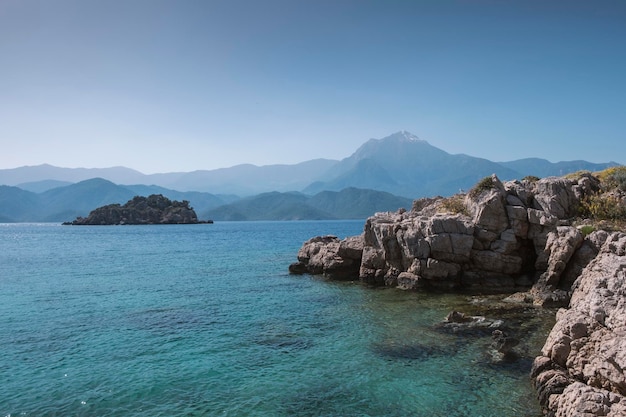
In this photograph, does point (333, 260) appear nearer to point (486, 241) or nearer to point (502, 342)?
point (486, 241)

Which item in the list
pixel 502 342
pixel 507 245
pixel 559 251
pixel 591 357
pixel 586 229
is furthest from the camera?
pixel 507 245

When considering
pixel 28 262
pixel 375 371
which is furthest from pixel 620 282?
pixel 28 262

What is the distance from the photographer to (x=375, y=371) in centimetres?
1962

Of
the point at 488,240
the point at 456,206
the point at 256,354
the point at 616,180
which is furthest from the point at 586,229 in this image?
the point at 256,354

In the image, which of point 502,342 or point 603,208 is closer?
point 502,342

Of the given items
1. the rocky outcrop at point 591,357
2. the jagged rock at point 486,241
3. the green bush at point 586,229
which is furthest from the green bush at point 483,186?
the rocky outcrop at point 591,357

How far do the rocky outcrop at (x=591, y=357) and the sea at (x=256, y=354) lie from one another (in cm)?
128

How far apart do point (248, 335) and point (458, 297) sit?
19.3 m

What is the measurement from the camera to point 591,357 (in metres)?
15.4

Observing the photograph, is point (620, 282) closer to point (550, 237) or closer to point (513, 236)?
point (550, 237)

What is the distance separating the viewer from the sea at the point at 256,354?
53.9 ft

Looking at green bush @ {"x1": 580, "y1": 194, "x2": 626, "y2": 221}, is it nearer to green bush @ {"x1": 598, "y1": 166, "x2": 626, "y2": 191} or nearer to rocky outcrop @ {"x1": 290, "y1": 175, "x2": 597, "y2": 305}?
rocky outcrop @ {"x1": 290, "y1": 175, "x2": 597, "y2": 305}

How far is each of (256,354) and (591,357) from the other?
15.8 meters

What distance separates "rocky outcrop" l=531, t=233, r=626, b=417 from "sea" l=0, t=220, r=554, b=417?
1.28 meters
